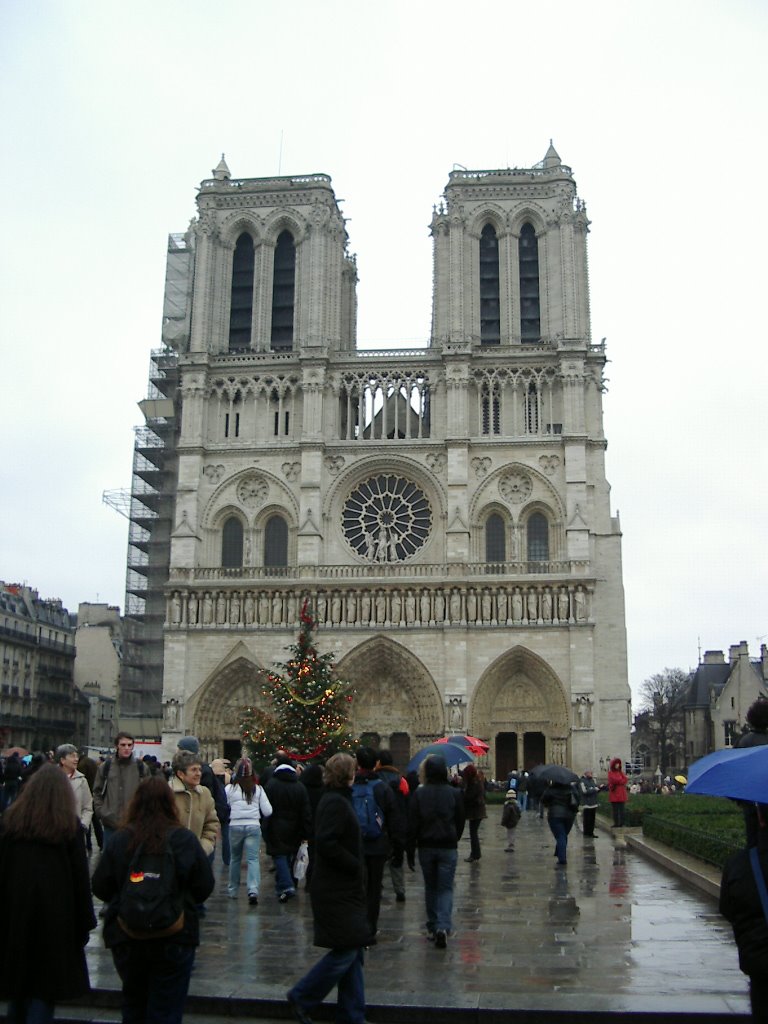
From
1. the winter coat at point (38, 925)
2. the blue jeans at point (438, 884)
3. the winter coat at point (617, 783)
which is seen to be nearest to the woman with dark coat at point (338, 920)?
the winter coat at point (38, 925)

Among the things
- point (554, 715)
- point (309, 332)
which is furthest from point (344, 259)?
point (554, 715)

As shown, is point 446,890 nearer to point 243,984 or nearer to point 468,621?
point 243,984

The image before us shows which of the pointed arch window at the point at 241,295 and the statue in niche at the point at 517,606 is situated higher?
the pointed arch window at the point at 241,295

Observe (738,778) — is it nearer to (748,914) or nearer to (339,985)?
(748,914)

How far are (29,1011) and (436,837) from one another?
199 inches

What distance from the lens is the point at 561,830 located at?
14.9 meters

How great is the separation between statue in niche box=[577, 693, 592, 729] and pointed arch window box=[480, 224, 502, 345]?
1421 cm

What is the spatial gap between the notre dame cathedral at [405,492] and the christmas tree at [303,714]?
5.01m

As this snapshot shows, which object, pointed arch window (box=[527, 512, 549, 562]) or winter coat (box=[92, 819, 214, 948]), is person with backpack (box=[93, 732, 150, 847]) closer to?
winter coat (box=[92, 819, 214, 948])

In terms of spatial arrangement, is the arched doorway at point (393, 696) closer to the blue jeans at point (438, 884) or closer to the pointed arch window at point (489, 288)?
the pointed arch window at point (489, 288)

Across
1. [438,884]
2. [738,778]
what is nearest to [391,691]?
[438,884]

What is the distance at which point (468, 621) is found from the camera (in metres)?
39.3

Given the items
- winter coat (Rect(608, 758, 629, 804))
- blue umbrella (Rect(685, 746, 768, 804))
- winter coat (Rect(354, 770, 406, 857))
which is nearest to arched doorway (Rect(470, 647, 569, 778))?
winter coat (Rect(608, 758, 629, 804))

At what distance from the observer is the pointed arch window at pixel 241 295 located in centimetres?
4500
